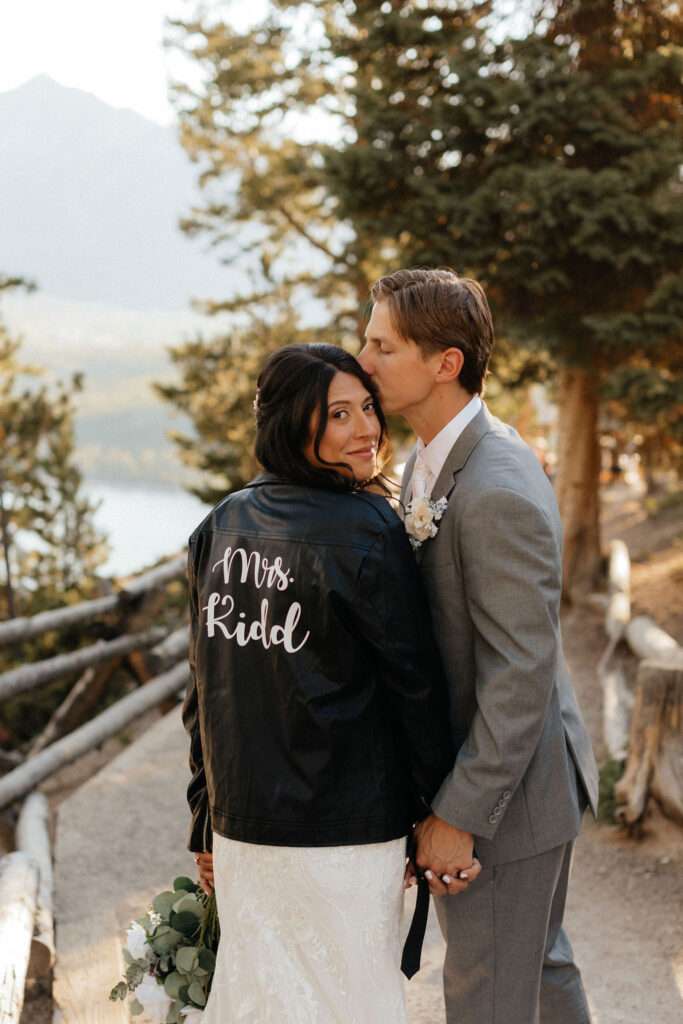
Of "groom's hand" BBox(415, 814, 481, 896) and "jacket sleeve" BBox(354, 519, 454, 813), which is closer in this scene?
"jacket sleeve" BBox(354, 519, 454, 813)

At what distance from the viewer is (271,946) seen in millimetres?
1796

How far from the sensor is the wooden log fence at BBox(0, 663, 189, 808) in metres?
4.89

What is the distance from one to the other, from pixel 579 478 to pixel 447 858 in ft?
25.6

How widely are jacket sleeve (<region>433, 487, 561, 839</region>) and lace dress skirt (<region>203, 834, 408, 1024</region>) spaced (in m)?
0.21

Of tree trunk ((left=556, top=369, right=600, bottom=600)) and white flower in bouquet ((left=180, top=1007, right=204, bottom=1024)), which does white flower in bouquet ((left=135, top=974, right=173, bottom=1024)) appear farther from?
tree trunk ((left=556, top=369, right=600, bottom=600))

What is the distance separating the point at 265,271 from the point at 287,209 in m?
1.24

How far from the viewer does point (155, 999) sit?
2.12m

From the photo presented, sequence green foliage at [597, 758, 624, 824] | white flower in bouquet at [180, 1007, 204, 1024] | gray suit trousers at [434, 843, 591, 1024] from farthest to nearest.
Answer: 1. green foliage at [597, 758, 624, 824]
2. white flower in bouquet at [180, 1007, 204, 1024]
3. gray suit trousers at [434, 843, 591, 1024]

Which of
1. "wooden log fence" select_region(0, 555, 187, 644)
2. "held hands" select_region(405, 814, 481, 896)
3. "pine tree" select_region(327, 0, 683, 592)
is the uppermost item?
"pine tree" select_region(327, 0, 683, 592)

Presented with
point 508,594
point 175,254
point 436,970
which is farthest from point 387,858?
point 175,254

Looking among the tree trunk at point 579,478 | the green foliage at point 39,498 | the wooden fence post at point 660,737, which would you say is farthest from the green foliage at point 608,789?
the green foliage at point 39,498

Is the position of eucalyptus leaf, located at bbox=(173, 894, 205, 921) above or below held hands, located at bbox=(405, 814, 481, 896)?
below

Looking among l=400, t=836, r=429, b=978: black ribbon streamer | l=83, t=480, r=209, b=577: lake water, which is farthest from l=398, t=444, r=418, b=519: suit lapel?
l=83, t=480, r=209, b=577: lake water

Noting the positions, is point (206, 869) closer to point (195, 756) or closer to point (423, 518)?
point (195, 756)
